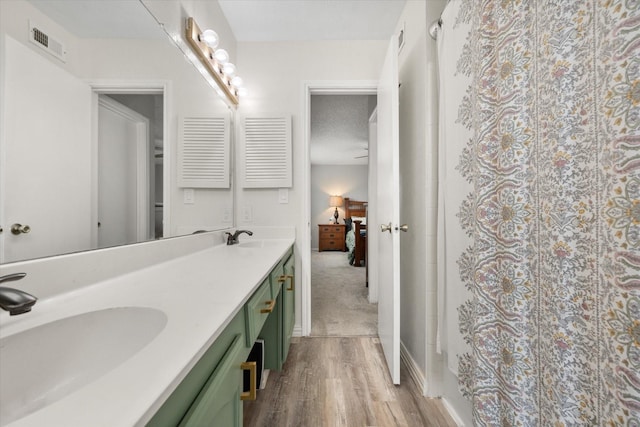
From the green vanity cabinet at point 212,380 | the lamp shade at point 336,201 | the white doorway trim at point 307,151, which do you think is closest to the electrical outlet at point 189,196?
the white doorway trim at point 307,151

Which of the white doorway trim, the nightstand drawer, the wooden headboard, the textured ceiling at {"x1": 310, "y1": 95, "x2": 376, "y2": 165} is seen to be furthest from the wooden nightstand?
the white doorway trim

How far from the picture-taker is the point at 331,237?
684 centimetres

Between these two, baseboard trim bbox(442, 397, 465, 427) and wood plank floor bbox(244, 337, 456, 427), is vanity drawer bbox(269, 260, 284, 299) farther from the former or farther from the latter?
baseboard trim bbox(442, 397, 465, 427)

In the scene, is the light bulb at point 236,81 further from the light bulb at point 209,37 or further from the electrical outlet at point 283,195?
the electrical outlet at point 283,195

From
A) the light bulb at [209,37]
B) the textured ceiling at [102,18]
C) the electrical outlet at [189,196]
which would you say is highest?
the light bulb at [209,37]

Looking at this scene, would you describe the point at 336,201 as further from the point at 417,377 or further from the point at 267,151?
the point at 417,377

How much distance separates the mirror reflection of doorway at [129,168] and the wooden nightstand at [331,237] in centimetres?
571

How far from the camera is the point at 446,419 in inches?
50.8

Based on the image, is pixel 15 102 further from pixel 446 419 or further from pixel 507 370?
pixel 446 419

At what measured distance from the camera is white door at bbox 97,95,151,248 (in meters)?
0.86

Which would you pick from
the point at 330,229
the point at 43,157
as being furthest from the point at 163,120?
the point at 330,229

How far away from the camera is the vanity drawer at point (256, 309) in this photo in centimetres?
79

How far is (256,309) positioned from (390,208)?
1.02 m

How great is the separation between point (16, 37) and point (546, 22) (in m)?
1.32
